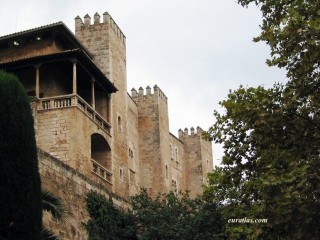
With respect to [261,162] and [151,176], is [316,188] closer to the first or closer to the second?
[261,162]

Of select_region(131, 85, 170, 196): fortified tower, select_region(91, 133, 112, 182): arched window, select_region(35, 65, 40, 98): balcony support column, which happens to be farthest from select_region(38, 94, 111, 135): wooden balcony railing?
select_region(131, 85, 170, 196): fortified tower

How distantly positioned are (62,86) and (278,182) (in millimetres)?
18895

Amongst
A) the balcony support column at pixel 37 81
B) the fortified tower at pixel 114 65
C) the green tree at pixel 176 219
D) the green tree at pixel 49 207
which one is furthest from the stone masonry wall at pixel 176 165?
the green tree at pixel 49 207

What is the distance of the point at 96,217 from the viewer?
24406 mm

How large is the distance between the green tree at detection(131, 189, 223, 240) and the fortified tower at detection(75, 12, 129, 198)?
215 inches

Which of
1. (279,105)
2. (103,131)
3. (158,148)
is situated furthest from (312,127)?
(158,148)

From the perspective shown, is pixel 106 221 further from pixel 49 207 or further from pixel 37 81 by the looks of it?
pixel 49 207

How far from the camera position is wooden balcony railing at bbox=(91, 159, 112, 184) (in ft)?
97.2

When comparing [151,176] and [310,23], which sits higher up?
[151,176]

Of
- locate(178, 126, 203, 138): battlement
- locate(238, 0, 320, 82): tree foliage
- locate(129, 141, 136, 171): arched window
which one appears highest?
locate(178, 126, 203, 138): battlement

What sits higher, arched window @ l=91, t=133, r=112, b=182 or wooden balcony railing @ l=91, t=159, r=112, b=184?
arched window @ l=91, t=133, r=112, b=182

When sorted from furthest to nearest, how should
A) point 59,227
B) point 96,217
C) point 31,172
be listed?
point 96,217 < point 59,227 < point 31,172

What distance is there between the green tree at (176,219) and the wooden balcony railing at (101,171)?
257cm

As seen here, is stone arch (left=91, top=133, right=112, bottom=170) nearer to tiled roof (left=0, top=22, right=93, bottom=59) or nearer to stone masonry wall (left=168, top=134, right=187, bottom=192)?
tiled roof (left=0, top=22, right=93, bottom=59)
